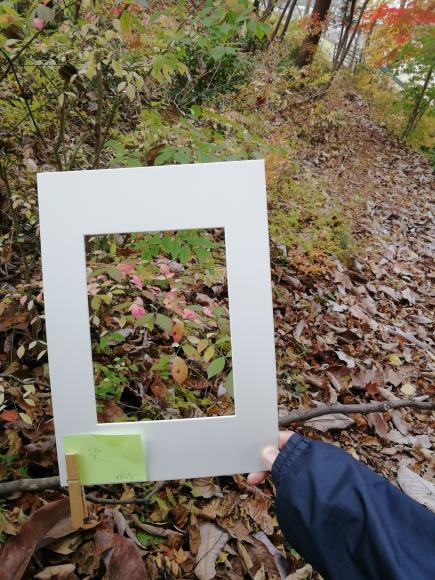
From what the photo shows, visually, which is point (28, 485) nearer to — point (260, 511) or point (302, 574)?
point (260, 511)

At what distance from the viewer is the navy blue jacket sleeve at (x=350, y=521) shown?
0.92 m

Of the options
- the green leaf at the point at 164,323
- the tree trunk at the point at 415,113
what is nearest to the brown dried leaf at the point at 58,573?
the green leaf at the point at 164,323

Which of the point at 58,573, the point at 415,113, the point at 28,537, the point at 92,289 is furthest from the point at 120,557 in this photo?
the point at 415,113

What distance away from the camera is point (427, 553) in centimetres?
93

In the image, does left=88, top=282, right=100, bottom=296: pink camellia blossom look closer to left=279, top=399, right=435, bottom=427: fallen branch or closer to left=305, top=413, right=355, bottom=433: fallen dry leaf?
left=279, top=399, right=435, bottom=427: fallen branch

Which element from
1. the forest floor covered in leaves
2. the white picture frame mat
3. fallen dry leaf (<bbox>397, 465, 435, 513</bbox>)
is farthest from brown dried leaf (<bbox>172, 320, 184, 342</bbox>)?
fallen dry leaf (<bbox>397, 465, 435, 513</bbox>)

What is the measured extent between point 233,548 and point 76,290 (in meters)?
1.28

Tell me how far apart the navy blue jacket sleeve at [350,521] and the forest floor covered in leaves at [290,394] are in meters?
0.72

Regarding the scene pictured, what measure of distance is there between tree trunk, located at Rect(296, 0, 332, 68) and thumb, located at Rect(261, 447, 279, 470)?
32.3 feet

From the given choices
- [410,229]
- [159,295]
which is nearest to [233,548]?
[159,295]

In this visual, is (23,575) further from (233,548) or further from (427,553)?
(427,553)

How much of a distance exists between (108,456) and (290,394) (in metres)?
1.57

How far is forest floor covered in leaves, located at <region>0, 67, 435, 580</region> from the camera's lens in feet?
4.90

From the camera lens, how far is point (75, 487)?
3.61 feet
